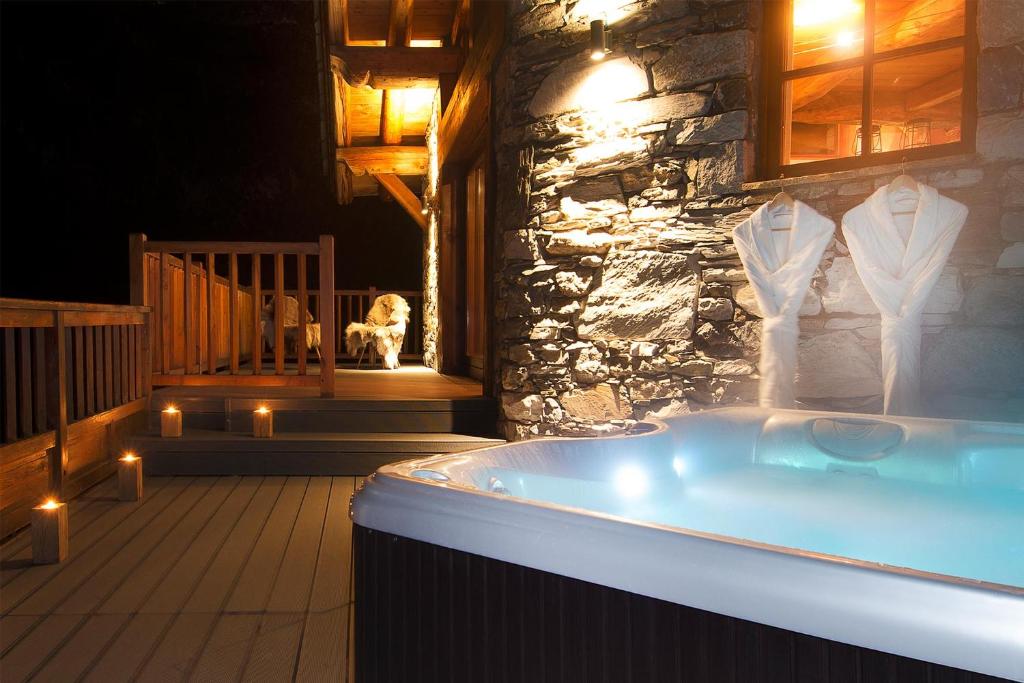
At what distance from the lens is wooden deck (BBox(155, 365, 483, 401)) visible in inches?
170

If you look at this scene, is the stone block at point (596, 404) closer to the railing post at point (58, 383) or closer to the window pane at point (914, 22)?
the window pane at point (914, 22)

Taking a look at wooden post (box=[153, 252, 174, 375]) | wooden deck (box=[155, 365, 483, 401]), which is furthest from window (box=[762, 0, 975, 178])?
wooden post (box=[153, 252, 174, 375])

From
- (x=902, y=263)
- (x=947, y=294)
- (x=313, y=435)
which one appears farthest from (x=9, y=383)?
(x=947, y=294)

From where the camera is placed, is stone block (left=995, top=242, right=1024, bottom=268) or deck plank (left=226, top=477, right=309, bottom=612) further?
stone block (left=995, top=242, right=1024, bottom=268)

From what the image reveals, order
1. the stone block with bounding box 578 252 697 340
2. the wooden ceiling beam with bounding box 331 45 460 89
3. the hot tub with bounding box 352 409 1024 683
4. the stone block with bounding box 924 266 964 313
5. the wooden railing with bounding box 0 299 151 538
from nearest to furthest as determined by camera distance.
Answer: the hot tub with bounding box 352 409 1024 683 < the stone block with bounding box 924 266 964 313 < the wooden railing with bounding box 0 299 151 538 < the stone block with bounding box 578 252 697 340 < the wooden ceiling beam with bounding box 331 45 460 89

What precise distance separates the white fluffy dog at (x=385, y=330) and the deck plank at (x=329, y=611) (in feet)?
12.7

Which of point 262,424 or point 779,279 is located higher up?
point 779,279

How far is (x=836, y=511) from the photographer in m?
2.09

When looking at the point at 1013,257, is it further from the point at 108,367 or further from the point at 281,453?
the point at 108,367

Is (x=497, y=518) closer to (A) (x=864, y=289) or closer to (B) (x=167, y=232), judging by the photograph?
(A) (x=864, y=289)

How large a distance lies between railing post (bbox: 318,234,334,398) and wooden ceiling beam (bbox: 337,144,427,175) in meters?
3.50

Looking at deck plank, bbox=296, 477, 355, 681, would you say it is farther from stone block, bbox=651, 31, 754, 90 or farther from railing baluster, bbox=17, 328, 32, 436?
stone block, bbox=651, 31, 754, 90

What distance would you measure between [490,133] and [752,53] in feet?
5.45

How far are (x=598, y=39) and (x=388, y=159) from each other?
15.7 feet
